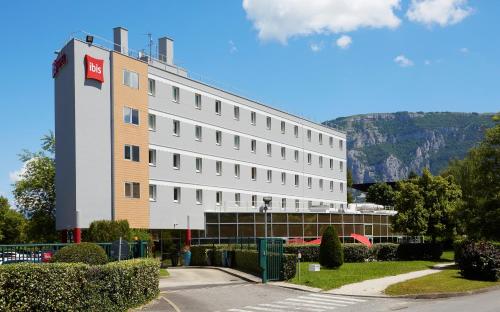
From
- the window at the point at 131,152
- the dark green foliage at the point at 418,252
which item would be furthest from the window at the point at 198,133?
the dark green foliage at the point at 418,252

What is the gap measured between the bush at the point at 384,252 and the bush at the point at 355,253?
1.63 metres

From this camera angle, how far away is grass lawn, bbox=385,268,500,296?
26.3 m

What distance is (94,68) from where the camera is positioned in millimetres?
46281

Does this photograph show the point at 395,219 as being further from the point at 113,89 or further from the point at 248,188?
the point at 113,89

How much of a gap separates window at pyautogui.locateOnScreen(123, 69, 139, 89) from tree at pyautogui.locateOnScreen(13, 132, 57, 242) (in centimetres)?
2417

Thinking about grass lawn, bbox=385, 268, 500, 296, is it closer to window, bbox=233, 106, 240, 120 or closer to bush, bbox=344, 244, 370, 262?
bush, bbox=344, 244, 370, 262

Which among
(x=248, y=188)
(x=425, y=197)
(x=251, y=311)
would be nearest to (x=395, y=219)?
(x=425, y=197)

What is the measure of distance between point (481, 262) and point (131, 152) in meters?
27.7

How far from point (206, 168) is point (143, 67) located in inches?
458

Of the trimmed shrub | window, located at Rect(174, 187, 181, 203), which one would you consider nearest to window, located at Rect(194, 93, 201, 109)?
window, located at Rect(174, 187, 181, 203)

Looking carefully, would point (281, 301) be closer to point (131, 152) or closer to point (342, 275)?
point (342, 275)

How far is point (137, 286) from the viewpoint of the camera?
67.2 feet

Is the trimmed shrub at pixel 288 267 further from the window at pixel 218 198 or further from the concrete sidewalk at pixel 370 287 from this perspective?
the window at pixel 218 198

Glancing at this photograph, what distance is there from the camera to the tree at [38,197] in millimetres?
67562
